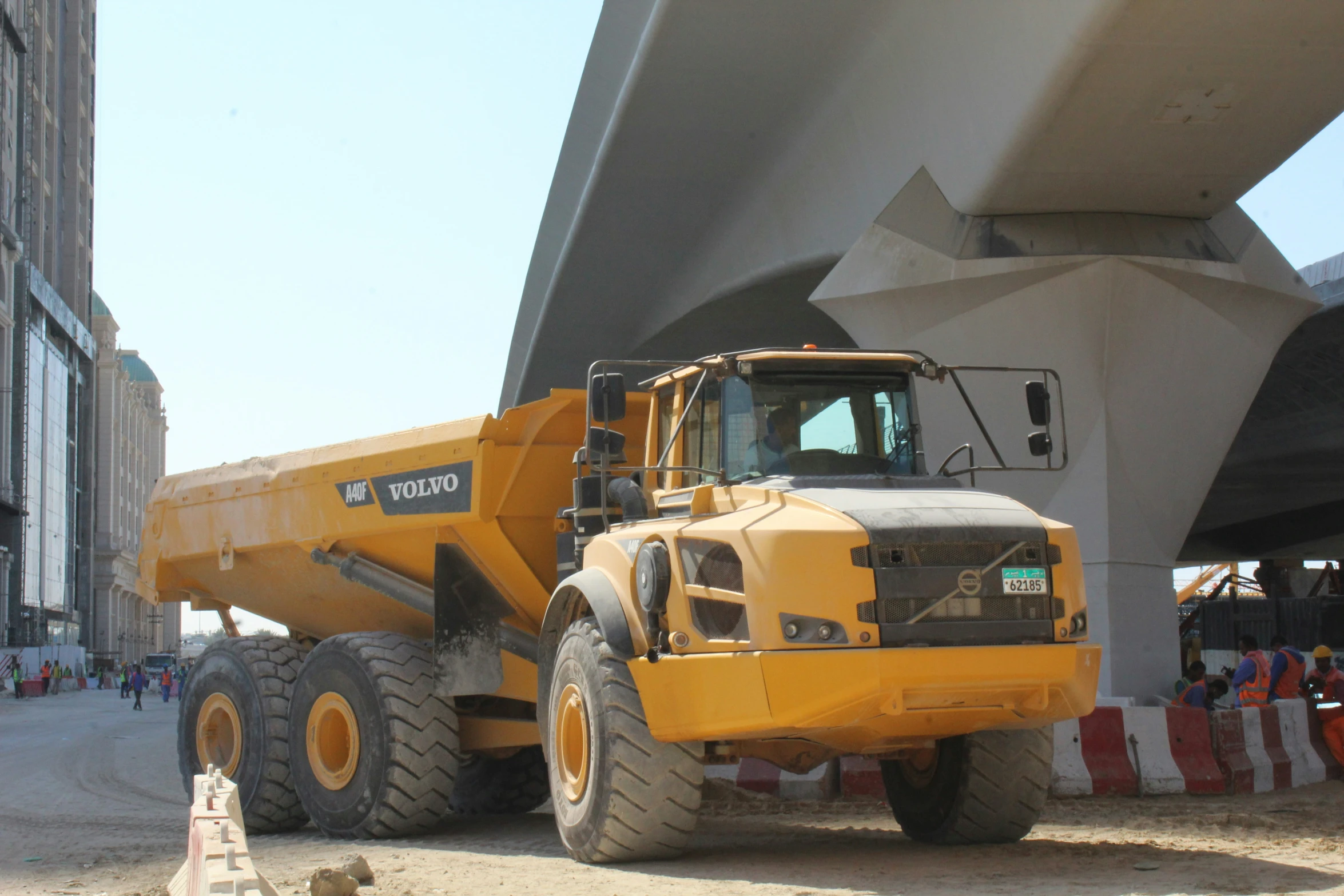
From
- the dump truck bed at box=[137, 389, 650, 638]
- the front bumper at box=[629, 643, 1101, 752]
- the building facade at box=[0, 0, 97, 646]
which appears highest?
the building facade at box=[0, 0, 97, 646]

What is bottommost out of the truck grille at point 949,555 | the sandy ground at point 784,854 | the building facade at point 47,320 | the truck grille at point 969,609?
the sandy ground at point 784,854

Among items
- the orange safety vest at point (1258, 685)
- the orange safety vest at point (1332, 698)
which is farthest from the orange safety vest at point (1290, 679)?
the orange safety vest at point (1332, 698)

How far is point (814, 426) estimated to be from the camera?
767 cm

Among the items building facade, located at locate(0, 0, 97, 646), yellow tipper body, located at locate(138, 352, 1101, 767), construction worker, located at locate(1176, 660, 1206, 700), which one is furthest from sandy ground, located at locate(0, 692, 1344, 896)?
building facade, located at locate(0, 0, 97, 646)

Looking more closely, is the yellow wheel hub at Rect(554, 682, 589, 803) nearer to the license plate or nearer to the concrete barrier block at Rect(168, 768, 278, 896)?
the concrete barrier block at Rect(168, 768, 278, 896)

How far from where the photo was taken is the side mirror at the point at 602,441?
→ 758 centimetres

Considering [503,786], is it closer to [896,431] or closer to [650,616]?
[650,616]

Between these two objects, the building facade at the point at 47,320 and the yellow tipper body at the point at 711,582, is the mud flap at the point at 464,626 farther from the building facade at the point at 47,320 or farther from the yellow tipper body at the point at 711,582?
the building facade at the point at 47,320

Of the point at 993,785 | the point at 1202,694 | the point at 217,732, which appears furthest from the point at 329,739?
the point at 1202,694

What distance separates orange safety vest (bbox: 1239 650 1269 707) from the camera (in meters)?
14.4

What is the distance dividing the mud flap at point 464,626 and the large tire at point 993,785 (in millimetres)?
→ 3103

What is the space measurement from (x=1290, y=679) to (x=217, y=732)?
415 inches

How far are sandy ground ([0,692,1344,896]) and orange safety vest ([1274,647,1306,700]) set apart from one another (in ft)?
7.88

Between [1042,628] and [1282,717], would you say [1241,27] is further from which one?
[1042,628]
